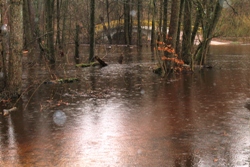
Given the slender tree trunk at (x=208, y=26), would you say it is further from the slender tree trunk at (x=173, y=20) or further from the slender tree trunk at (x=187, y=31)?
the slender tree trunk at (x=173, y=20)

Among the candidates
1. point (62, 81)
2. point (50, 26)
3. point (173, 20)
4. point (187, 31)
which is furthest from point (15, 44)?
point (187, 31)

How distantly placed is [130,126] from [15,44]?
215 inches

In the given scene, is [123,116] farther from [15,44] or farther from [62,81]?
[62,81]

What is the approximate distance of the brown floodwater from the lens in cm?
657

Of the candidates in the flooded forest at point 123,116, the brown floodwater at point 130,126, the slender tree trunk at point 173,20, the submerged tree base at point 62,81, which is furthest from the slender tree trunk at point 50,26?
the slender tree trunk at point 173,20

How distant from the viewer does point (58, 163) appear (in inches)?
248

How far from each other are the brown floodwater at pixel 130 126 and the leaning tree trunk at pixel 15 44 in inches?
33.7

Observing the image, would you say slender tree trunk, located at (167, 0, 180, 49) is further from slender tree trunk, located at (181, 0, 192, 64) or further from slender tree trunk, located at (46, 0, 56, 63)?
slender tree trunk, located at (46, 0, 56, 63)

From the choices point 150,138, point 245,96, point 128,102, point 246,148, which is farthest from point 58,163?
point 245,96

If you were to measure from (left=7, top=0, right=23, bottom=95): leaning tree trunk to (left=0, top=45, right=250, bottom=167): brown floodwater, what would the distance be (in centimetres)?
86

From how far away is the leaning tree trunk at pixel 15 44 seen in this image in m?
11.4

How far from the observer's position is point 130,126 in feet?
28.9

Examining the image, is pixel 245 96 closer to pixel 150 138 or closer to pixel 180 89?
pixel 180 89

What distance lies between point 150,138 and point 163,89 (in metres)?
6.64
